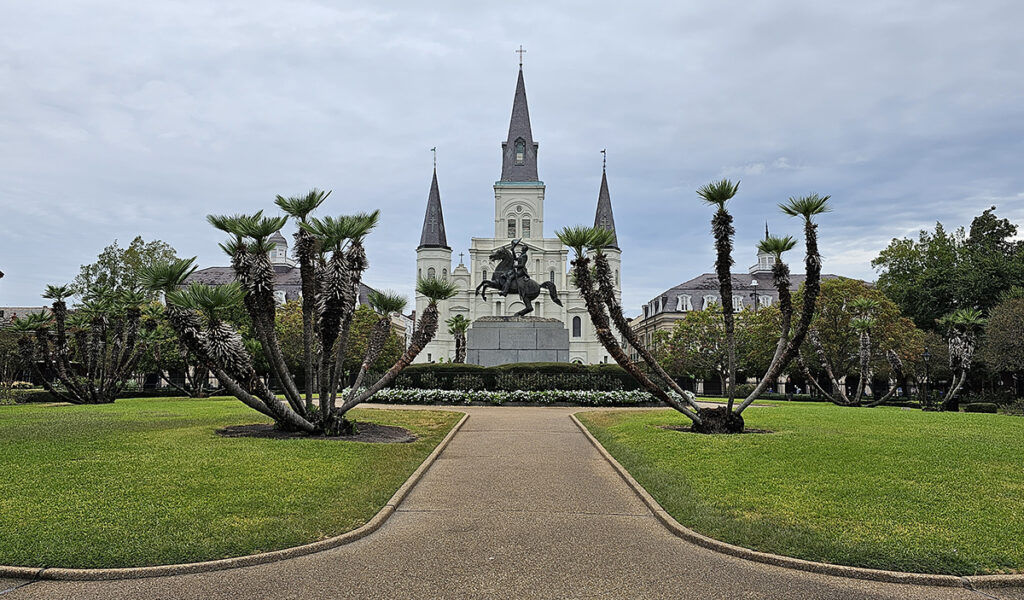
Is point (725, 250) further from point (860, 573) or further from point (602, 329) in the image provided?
point (860, 573)

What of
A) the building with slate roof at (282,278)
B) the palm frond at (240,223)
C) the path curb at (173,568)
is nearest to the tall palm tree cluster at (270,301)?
the palm frond at (240,223)

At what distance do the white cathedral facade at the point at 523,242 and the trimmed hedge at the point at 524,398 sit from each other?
203ft

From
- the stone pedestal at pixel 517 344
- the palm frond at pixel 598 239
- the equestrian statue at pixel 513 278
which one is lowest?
the stone pedestal at pixel 517 344

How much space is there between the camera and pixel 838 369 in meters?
43.1

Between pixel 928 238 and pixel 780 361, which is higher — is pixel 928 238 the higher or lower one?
the higher one

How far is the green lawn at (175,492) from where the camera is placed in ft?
24.1

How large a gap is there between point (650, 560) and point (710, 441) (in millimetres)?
7926

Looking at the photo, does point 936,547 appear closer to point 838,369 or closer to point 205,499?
point 205,499

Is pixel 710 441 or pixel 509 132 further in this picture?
pixel 509 132

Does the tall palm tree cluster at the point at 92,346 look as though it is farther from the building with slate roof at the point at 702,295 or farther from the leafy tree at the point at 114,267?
the building with slate roof at the point at 702,295

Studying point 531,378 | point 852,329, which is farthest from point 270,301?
point 852,329

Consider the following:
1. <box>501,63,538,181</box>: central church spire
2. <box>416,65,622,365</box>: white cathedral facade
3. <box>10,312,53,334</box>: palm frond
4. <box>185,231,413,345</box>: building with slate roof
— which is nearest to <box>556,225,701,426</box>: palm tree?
<box>10,312,53,334</box>: palm frond

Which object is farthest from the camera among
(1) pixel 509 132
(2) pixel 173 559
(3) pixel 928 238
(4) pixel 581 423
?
(1) pixel 509 132

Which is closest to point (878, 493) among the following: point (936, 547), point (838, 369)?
point (936, 547)
